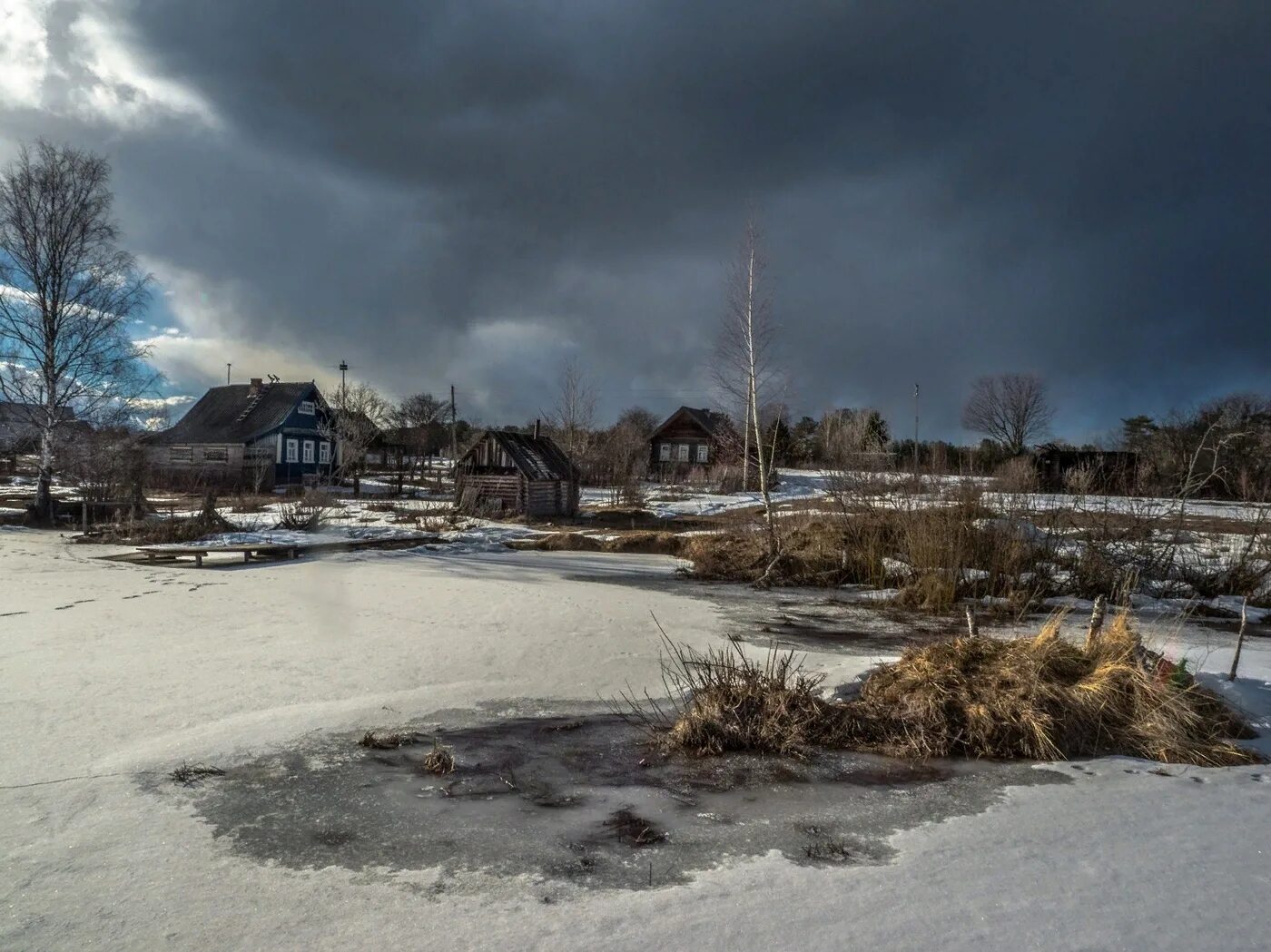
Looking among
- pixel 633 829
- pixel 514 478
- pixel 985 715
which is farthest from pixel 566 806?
pixel 514 478

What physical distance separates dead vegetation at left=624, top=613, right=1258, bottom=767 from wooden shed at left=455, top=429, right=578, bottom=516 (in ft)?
70.2

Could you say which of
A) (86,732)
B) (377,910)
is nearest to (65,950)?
(377,910)

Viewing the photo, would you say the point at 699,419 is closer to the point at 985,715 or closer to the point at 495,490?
the point at 495,490

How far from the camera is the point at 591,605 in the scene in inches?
451

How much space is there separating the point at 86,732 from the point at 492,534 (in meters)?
16.0

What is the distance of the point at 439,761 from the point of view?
5.33 m

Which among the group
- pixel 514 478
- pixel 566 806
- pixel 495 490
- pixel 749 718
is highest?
pixel 514 478

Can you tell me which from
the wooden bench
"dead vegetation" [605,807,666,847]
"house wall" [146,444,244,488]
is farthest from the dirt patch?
"house wall" [146,444,244,488]

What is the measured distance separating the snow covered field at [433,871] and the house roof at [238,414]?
37.1m

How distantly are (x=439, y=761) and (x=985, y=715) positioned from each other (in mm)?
3787

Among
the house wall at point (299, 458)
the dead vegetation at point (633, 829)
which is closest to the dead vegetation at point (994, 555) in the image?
the dead vegetation at point (633, 829)

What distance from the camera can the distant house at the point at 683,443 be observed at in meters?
53.3

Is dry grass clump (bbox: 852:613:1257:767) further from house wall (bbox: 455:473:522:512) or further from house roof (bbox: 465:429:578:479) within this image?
house roof (bbox: 465:429:578:479)

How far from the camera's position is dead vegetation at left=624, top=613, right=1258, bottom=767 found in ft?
19.1
